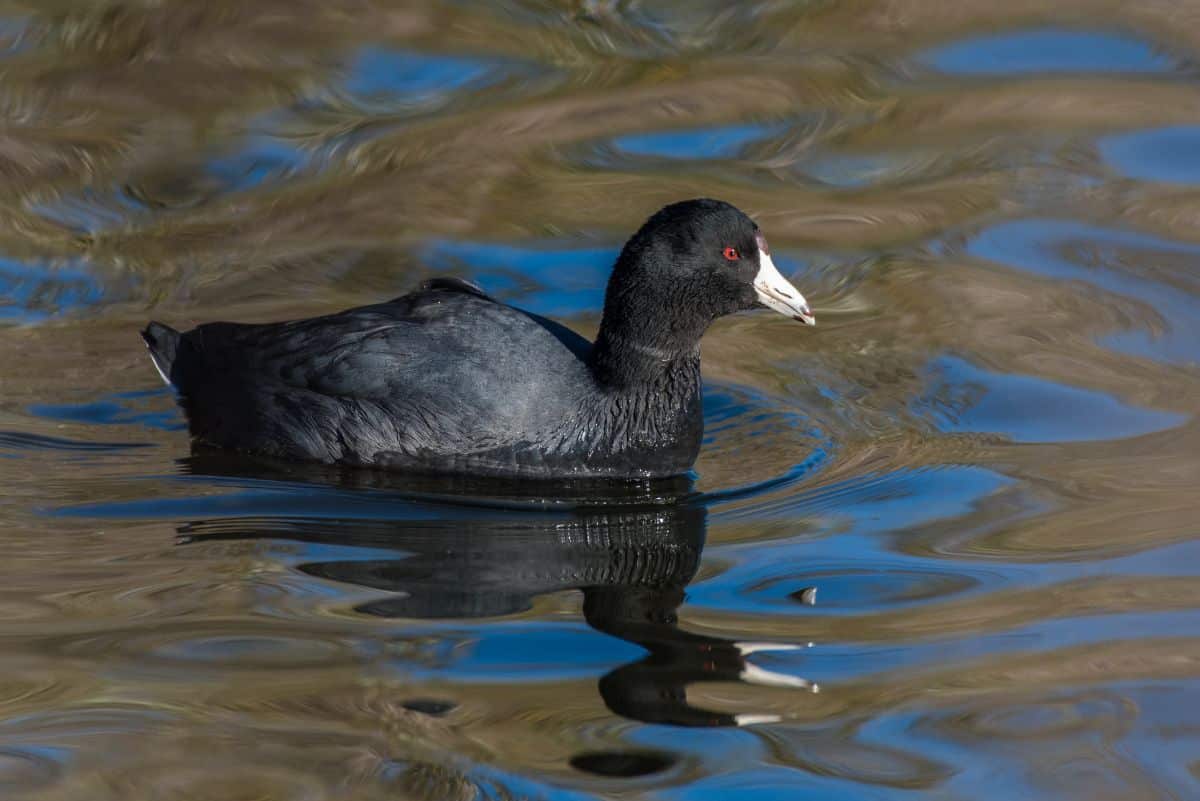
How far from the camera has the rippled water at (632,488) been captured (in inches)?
186

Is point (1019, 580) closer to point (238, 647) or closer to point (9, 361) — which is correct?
point (238, 647)

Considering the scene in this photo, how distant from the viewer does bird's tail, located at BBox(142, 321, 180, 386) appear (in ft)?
23.9

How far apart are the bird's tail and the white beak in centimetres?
228

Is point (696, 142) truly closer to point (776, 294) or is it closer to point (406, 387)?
point (776, 294)

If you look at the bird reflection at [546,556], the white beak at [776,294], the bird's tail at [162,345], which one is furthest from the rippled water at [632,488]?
the white beak at [776,294]

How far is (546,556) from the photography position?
5.87m

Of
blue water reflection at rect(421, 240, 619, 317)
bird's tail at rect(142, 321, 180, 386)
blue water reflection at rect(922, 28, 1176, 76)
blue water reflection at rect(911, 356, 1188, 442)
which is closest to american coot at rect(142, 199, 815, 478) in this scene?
bird's tail at rect(142, 321, 180, 386)

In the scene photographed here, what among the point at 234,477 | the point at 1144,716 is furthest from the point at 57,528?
the point at 1144,716

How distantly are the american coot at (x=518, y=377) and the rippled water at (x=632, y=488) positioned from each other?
181 millimetres

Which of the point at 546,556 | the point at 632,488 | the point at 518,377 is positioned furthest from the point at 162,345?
the point at 546,556

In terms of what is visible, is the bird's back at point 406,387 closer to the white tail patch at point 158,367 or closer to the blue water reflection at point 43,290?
the white tail patch at point 158,367

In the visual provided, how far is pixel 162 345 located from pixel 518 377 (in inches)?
61.5

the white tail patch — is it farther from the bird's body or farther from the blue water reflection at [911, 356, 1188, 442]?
the blue water reflection at [911, 356, 1188, 442]

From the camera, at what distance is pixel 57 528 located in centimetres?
608
